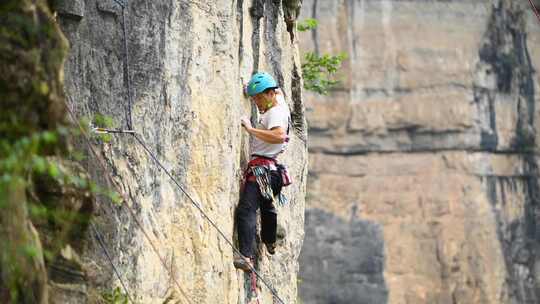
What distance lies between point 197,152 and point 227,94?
62 cm

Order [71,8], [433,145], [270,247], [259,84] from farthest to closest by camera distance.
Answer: [433,145] → [270,247] → [259,84] → [71,8]

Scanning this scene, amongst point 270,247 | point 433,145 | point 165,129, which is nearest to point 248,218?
point 270,247

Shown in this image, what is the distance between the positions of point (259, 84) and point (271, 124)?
33 centimetres

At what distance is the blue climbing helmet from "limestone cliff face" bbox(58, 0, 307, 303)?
140mm

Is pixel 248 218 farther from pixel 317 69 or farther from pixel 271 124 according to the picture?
pixel 317 69

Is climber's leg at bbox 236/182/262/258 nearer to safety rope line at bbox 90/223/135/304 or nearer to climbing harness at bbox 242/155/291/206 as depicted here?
climbing harness at bbox 242/155/291/206

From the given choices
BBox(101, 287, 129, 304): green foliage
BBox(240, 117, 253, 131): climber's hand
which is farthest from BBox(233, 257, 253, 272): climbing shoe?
BBox(101, 287, 129, 304): green foliage

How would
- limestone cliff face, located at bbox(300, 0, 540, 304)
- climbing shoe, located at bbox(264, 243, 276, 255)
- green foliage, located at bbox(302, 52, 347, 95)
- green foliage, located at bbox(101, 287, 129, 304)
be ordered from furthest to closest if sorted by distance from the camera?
limestone cliff face, located at bbox(300, 0, 540, 304)
green foliage, located at bbox(302, 52, 347, 95)
climbing shoe, located at bbox(264, 243, 276, 255)
green foliage, located at bbox(101, 287, 129, 304)

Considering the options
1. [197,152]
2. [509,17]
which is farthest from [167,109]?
[509,17]

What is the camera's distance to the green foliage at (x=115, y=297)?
8.35 meters

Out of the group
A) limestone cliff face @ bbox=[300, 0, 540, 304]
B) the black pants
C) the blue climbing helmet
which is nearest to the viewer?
the black pants

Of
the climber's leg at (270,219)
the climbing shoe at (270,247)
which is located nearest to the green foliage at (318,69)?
the climbing shoe at (270,247)

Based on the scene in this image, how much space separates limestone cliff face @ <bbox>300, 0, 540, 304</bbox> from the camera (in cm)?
4072

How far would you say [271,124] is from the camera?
10.0 metres
